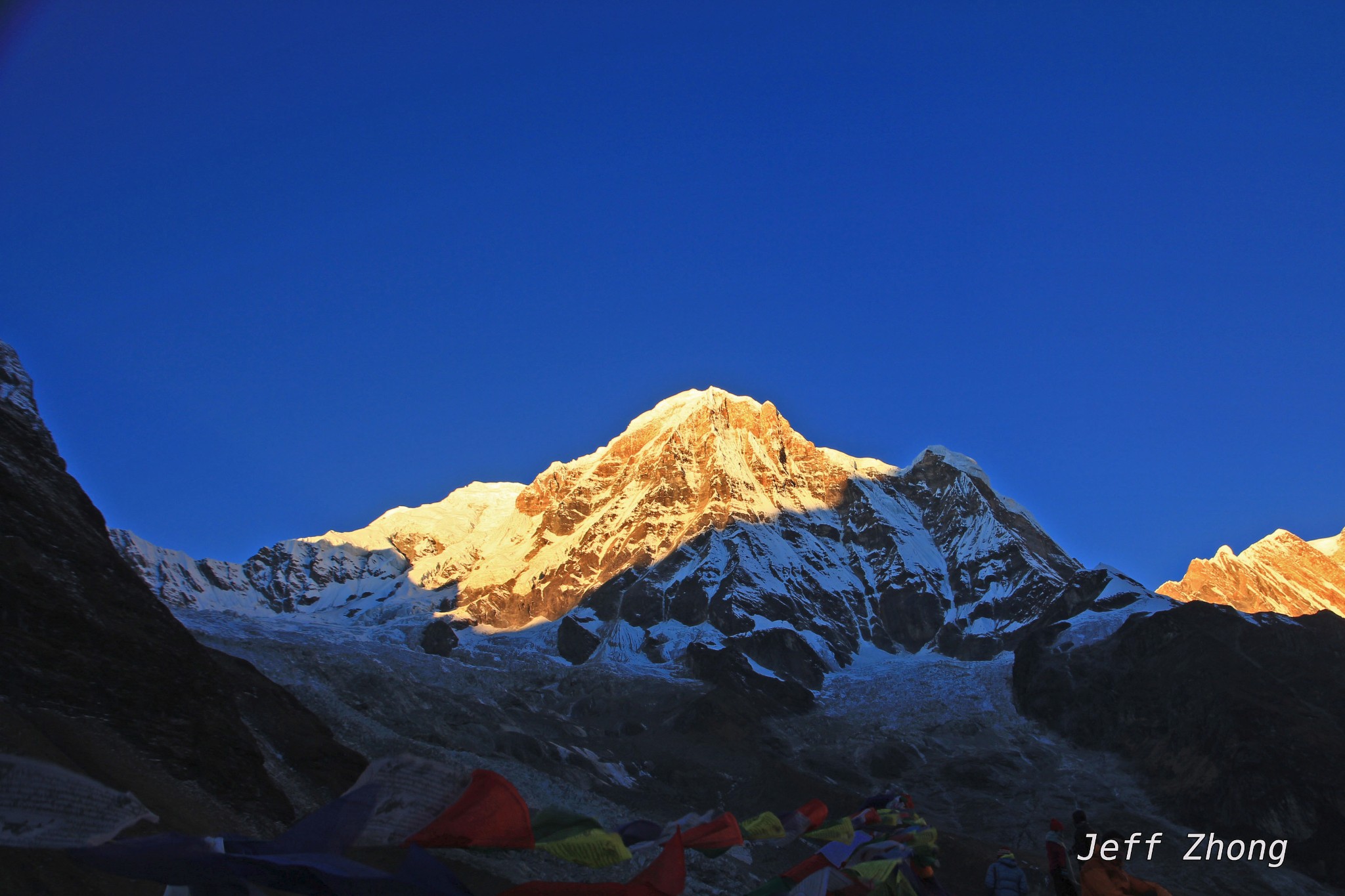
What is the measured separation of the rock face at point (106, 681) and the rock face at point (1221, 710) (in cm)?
7156

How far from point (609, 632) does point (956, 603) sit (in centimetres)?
6458

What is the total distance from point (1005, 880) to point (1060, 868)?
0.76 m

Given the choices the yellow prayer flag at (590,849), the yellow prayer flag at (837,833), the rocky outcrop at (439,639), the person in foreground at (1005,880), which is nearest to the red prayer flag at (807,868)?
the person in foreground at (1005,880)

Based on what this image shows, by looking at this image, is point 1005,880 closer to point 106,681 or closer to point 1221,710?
point 106,681

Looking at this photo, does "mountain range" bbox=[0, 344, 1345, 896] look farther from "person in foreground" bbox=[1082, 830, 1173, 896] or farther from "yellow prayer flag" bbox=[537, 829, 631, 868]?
"person in foreground" bbox=[1082, 830, 1173, 896]

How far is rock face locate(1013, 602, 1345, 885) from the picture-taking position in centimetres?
7462

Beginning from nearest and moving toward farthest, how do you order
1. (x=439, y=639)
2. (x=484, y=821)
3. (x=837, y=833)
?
(x=484, y=821)
(x=837, y=833)
(x=439, y=639)

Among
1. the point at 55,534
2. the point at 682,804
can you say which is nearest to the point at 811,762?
the point at 682,804

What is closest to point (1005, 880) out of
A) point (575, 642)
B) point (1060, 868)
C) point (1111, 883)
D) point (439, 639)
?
point (1060, 868)

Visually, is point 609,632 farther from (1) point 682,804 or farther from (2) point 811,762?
(1) point 682,804

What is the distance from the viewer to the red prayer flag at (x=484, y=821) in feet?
33.9

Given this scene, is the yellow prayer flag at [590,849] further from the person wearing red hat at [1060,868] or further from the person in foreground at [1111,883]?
the person wearing red hat at [1060,868]

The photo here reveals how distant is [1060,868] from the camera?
12.8 m

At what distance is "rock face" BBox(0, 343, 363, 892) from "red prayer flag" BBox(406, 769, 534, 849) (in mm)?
13802
